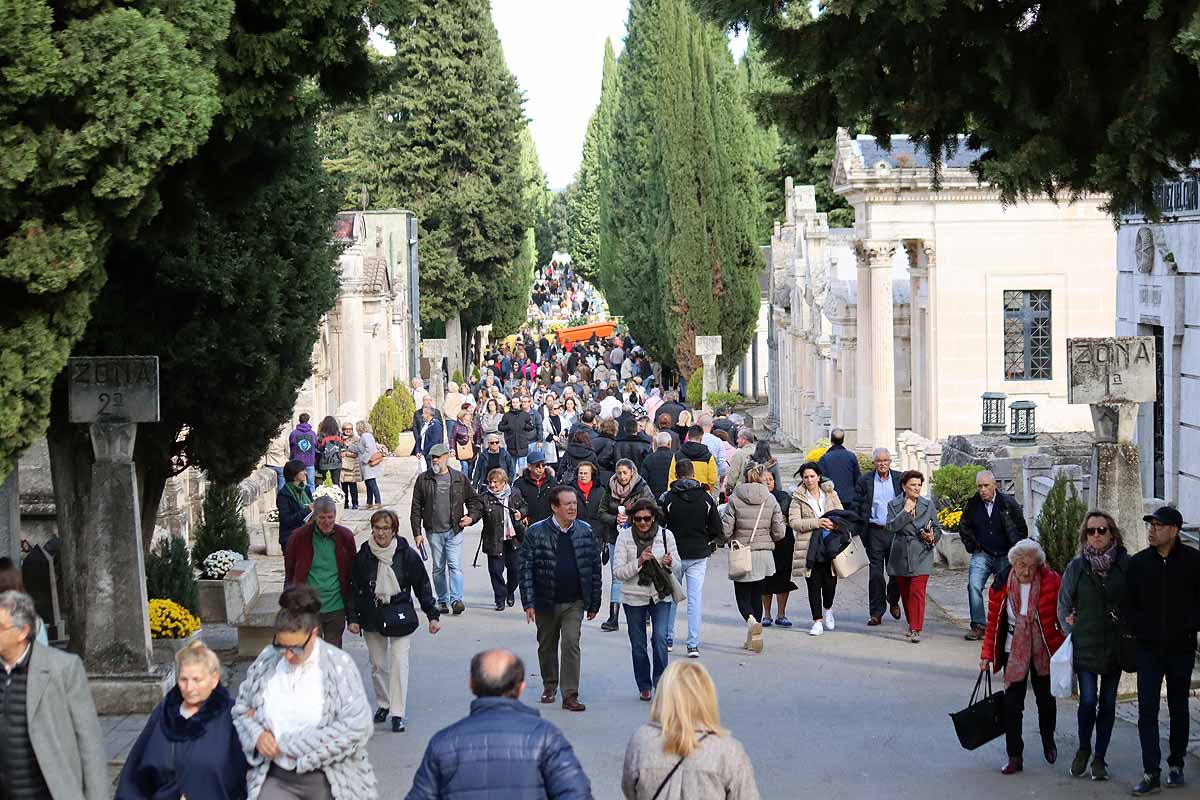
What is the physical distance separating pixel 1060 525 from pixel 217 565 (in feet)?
25.0

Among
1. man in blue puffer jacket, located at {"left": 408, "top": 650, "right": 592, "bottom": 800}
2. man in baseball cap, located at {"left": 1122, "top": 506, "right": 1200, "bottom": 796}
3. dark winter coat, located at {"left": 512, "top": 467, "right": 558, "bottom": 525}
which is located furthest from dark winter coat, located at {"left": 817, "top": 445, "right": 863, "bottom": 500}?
man in blue puffer jacket, located at {"left": 408, "top": 650, "right": 592, "bottom": 800}

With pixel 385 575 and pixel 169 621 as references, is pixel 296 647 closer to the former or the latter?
pixel 385 575

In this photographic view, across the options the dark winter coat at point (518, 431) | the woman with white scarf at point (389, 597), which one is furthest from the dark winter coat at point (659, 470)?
the dark winter coat at point (518, 431)

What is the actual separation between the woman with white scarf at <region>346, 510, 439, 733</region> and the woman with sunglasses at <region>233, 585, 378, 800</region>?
381 centimetres

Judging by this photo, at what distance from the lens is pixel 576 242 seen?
93438 millimetres

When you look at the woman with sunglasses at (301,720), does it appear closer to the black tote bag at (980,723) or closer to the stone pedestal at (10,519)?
the black tote bag at (980,723)

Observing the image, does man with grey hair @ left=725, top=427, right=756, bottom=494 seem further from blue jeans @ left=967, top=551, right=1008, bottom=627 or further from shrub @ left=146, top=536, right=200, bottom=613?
shrub @ left=146, top=536, right=200, bottom=613

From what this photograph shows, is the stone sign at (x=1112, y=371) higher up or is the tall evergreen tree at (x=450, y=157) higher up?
the tall evergreen tree at (x=450, y=157)

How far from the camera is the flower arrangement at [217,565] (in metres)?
16.4

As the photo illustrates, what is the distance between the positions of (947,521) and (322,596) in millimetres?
9845

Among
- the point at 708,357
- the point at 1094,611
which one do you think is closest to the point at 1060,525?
the point at 1094,611

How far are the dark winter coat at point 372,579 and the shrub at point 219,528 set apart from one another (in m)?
5.94

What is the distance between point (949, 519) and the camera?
1972 cm

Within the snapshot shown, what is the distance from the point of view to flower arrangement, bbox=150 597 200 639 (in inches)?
529
